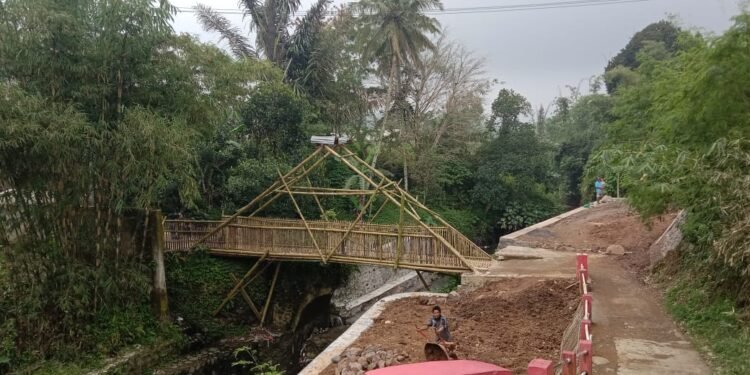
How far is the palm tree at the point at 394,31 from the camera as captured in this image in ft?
73.2

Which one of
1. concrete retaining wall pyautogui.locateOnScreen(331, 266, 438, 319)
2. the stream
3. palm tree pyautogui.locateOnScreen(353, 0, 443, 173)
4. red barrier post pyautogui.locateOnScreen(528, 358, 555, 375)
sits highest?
palm tree pyautogui.locateOnScreen(353, 0, 443, 173)

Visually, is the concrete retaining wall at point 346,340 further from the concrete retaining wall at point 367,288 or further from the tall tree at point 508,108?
the tall tree at point 508,108

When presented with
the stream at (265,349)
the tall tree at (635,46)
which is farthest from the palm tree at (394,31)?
the tall tree at (635,46)

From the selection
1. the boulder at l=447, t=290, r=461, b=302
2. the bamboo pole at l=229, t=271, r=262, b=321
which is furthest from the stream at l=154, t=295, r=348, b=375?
the boulder at l=447, t=290, r=461, b=302

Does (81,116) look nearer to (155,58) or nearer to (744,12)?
(155,58)

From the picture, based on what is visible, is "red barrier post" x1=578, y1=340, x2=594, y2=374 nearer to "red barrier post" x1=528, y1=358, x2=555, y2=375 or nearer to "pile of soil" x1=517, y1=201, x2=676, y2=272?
"red barrier post" x1=528, y1=358, x2=555, y2=375

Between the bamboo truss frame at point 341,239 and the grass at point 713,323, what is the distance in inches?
147

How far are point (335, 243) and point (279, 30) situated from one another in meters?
13.9

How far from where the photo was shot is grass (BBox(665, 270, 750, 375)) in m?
5.70

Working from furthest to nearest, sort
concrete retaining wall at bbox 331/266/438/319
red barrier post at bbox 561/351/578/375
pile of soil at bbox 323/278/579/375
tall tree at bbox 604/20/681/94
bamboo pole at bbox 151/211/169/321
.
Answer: tall tree at bbox 604/20/681/94, concrete retaining wall at bbox 331/266/438/319, bamboo pole at bbox 151/211/169/321, pile of soil at bbox 323/278/579/375, red barrier post at bbox 561/351/578/375

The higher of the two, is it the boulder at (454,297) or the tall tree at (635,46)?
the tall tree at (635,46)

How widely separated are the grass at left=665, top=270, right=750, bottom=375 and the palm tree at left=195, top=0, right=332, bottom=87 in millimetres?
17967

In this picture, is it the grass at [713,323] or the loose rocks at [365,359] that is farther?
the loose rocks at [365,359]

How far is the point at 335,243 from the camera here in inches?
493
